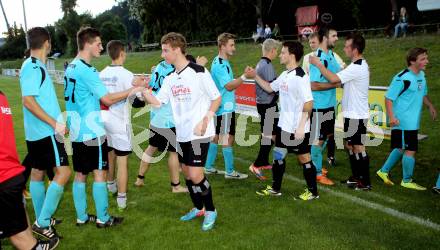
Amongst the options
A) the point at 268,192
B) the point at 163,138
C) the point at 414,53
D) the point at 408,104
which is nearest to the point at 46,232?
the point at 163,138

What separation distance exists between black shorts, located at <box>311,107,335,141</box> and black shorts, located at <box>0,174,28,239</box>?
4970mm

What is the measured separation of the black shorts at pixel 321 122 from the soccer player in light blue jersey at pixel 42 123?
4.12 m

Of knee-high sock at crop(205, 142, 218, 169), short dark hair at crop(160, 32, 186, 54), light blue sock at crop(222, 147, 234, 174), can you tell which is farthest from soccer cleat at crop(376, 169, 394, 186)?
short dark hair at crop(160, 32, 186, 54)

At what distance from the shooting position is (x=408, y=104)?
6.81 m

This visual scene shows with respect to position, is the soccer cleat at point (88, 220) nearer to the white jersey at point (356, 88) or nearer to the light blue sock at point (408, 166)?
the white jersey at point (356, 88)

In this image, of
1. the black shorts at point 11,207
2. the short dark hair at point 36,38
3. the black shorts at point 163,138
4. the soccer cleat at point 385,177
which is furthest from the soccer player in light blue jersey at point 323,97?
the black shorts at point 11,207

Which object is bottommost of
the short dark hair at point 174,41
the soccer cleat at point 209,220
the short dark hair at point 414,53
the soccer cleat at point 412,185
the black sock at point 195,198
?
the soccer cleat at point 412,185

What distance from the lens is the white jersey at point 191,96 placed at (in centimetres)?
517

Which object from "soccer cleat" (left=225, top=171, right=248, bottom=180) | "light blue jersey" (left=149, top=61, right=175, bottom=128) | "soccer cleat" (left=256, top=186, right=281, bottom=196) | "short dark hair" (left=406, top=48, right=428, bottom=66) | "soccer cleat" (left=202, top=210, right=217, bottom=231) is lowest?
"soccer cleat" (left=225, top=171, right=248, bottom=180)

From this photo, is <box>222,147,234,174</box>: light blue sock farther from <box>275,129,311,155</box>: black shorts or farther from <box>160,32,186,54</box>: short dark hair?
<box>160,32,186,54</box>: short dark hair

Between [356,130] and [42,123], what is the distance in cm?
456

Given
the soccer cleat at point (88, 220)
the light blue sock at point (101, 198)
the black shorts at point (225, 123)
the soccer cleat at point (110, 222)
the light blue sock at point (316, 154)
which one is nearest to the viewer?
the light blue sock at point (101, 198)

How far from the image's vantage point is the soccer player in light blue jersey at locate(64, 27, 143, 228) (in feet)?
16.7

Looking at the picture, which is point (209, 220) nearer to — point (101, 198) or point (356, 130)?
point (101, 198)
